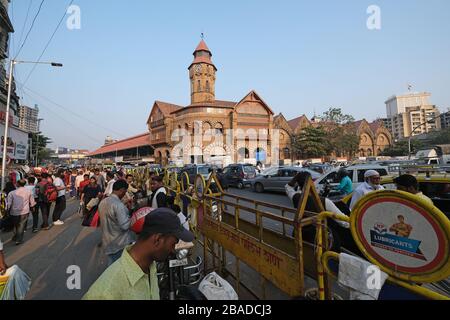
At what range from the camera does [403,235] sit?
5.08 feet

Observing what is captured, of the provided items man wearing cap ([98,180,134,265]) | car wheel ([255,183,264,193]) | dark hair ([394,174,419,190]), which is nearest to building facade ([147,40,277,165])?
car wheel ([255,183,264,193])

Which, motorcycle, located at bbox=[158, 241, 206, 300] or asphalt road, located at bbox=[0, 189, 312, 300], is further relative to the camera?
asphalt road, located at bbox=[0, 189, 312, 300]

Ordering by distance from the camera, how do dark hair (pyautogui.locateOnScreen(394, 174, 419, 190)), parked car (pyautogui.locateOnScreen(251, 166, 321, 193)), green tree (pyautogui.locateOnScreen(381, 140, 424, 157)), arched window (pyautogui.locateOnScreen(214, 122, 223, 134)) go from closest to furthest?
dark hair (pyautogui.locateOnScreen(394, 174, 419, 190)), parked car (pyautogui.locateOnScreen(251, 166, 321, 193)), arched window (pyautogui.locateOnScreen(214, 122, 223, 134)), green tree (pyautogui.locateOnScreen(381, 140, 424, 157))

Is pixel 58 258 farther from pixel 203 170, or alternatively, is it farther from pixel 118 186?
pixel 203 170

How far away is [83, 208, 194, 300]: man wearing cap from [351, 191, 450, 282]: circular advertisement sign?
4.57 feet

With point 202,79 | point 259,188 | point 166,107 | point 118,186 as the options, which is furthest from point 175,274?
point 166,107

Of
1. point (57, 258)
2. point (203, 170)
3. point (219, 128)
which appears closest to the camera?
point (57, 258)

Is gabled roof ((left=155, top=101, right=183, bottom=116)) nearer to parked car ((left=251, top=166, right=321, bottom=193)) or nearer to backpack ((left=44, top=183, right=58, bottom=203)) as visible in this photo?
parked car ((left=251, top=166, right=321, bottom=193))

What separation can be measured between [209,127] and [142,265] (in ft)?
129

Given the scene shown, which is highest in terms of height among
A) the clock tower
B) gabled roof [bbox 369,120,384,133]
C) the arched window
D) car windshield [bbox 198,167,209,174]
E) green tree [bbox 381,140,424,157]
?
the clock tower

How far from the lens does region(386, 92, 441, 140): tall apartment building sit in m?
104

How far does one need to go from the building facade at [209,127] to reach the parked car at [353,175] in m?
28.4

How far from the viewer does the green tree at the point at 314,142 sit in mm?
43812
